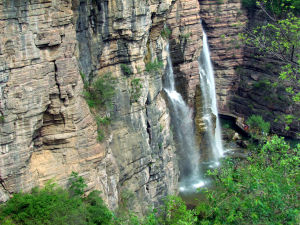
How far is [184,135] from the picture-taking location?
24.5m

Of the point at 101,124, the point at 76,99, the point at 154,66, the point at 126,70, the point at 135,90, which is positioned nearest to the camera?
the point at 76,99

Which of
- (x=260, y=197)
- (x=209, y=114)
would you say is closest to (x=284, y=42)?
(x=260, y=197)

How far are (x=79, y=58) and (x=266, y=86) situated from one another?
2010cm

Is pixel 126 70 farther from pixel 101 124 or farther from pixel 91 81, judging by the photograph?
pixel 101 124

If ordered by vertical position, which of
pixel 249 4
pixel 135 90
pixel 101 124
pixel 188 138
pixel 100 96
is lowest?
pixel 188 138

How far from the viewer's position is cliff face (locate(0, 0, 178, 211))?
38.0 feet

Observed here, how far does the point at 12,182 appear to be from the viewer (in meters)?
11.8

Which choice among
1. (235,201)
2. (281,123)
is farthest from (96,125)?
(281,123)

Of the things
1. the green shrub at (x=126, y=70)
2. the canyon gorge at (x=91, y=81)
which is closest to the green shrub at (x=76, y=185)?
the canyon gorge at (x=91, y=81)

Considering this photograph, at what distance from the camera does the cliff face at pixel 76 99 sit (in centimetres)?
1157

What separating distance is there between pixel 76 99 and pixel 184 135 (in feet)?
40.2

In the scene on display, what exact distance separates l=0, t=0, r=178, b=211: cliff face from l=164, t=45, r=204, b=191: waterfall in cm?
404

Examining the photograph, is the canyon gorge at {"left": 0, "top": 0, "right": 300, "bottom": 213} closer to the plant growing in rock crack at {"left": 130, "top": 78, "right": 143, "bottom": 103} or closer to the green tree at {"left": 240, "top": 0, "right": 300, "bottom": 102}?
the plant growing in rock crack at {"left": 130, "top": 78, "right": 143, "bottom": 103}

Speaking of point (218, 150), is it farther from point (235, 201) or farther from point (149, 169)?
point (235, 201)
